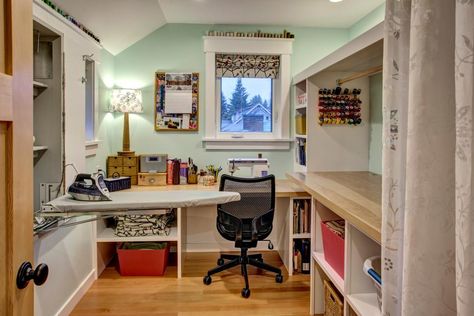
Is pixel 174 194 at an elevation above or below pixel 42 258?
above

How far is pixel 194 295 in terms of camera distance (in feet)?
9.30

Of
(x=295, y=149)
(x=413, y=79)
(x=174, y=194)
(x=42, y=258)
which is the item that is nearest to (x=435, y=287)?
(x=413, y=79)

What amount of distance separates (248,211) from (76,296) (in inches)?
55.1

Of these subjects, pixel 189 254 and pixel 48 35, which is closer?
pixel 48 35

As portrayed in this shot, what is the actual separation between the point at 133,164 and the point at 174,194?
5.22 ft

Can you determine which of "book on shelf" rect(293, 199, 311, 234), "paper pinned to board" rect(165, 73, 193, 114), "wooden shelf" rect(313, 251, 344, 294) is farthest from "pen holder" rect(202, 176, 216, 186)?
"wooden shelf" rect(313, 251, 344, 294)

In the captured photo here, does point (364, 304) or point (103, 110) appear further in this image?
point (103, 110)

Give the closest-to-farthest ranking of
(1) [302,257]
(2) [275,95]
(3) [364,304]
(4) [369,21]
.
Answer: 1. (3) [364,304]
2. (1) [302,257]
3. (4) [369,21]
4. (2) [275,95]

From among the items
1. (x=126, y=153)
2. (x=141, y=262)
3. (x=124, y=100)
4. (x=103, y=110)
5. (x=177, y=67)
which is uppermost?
(x=177, y=67)

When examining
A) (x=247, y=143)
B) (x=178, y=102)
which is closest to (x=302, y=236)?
(x=247, y=143)

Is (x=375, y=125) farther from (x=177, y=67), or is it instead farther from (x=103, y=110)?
(x=103, y=110)

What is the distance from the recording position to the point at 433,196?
913mm

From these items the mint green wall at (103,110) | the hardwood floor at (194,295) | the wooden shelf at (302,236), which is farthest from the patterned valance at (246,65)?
the hardwood floor at (194,295)

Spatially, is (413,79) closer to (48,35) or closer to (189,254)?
(48,35)
